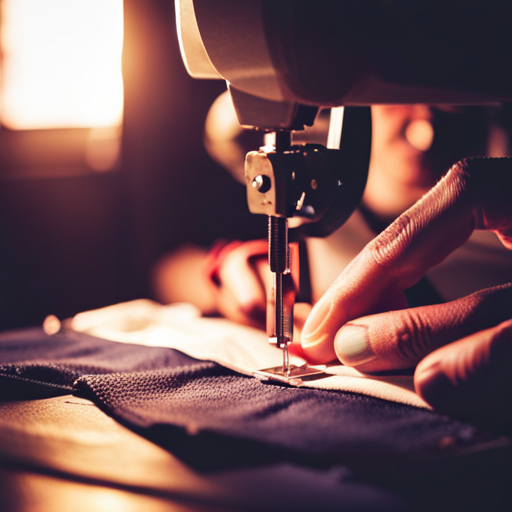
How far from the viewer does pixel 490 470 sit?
500mm

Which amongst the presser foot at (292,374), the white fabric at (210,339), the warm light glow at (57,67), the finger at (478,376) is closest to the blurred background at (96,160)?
the warm light glow at (57,67)

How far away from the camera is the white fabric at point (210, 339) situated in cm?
66

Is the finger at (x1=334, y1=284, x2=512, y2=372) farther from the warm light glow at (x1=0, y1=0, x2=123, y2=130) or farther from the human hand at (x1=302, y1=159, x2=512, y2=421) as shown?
the warm light glow at (x1=0, y1=0, x2=123, y2=130)

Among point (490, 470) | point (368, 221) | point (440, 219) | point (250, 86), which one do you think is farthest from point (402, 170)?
point (490, 470)

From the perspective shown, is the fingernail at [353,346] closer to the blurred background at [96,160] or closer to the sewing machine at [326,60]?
the sewing machine at [326,60]

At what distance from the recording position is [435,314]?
0.62m

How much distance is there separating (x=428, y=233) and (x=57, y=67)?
156 centimetres

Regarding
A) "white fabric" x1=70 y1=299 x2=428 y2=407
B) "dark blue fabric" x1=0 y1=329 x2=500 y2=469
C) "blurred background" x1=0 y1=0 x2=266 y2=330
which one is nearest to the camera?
"dark blue fabric" x1=0 y1=329 x2=500 y2=469

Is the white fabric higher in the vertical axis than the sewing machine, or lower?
lower

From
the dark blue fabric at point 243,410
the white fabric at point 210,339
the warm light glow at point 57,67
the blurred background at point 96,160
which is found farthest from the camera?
the warm light glow at point 57,67

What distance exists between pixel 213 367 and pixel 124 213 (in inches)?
37.2

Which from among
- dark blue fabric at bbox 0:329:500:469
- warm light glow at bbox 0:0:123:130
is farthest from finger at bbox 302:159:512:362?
warm light glow at bbox 0:0:123:130

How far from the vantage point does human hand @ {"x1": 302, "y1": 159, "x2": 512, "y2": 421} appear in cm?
56

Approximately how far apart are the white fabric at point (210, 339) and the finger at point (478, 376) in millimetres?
47
